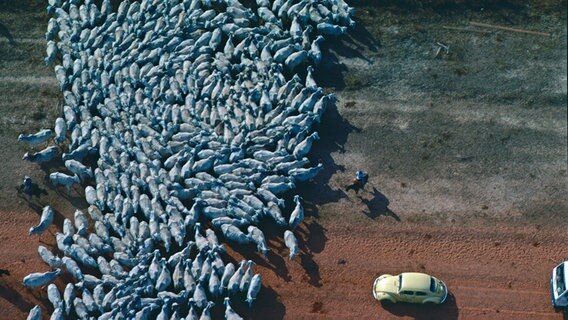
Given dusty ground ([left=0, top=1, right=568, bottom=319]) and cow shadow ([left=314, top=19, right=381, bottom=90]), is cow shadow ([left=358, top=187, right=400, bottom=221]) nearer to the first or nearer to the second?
dusty ground ([left=0, top=1, right=568, bottom=319])

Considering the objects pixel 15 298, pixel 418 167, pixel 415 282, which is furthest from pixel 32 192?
pixel 418 167

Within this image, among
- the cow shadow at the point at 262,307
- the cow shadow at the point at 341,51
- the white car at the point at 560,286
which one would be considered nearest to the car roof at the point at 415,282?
the cow shadow at the point at 262,307

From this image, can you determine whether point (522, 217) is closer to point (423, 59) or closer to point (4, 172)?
point (423, 59)

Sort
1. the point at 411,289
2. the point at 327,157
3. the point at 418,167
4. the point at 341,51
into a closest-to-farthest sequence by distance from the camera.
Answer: the point at 411,289 → the point at 418,167 → the point at 327,157 → the point at 341,51

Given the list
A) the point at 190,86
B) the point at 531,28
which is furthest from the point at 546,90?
the point at 190,86

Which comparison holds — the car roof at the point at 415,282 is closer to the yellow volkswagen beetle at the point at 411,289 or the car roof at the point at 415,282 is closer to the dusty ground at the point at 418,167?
the yellow volkswagen beetle at the point at 411,289

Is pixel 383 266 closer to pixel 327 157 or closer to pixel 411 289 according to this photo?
pixel 411 289
